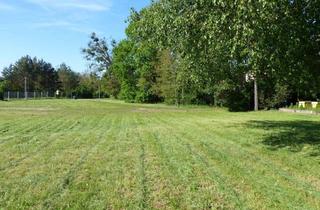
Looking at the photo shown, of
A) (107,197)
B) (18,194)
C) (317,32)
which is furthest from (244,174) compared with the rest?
(317,32)

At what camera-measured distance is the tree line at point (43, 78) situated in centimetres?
11406

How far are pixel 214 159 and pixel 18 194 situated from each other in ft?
16.1

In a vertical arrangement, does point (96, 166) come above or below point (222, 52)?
below

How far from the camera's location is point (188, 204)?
22.7 ft

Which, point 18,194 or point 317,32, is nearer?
point 18,194

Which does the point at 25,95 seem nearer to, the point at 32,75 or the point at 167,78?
the point at 32,75

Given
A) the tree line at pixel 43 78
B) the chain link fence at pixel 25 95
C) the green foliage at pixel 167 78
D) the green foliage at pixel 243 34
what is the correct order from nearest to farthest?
1. the green foliage at pixel 243 34
2. the green foliage at pixel 167 78
3. the chain link fence at pixel 25 95
4. the tree line at pixel 43 78

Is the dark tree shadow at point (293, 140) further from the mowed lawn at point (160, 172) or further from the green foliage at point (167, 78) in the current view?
the green foliage at point (167, 78)

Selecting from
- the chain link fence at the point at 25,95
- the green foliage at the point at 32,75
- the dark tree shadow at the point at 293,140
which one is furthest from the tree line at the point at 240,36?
the green foliage at the point at 32,75

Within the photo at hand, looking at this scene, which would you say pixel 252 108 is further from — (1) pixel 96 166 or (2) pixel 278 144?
(1) pixel 96 166

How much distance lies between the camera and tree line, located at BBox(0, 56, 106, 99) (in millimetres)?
114062

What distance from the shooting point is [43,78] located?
4759 inches

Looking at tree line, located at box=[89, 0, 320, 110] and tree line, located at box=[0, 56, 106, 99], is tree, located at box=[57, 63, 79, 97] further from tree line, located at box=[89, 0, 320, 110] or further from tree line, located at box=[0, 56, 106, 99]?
tree line, located at box=[89, 0, 320, 110]

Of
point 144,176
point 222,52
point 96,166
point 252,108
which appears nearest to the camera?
point 144,176
